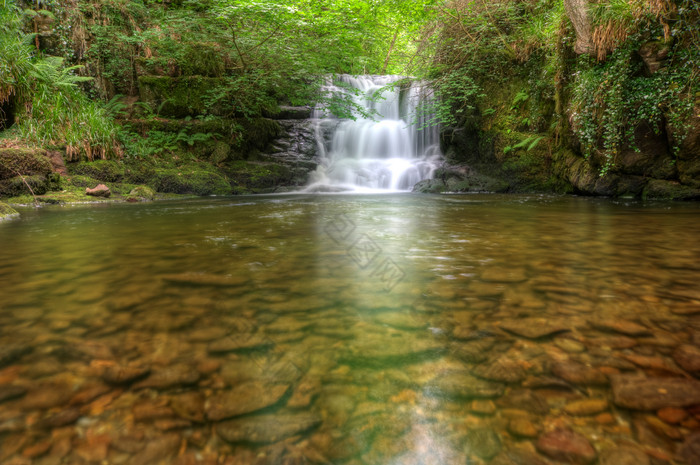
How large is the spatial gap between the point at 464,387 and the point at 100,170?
1067 cm

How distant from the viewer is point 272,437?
2.93 ft

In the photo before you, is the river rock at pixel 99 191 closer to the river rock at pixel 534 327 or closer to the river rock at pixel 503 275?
the river rock at pixel 503 275

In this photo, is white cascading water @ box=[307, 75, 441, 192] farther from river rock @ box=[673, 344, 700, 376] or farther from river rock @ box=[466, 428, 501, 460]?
river rock @ box=[466, 428, 501, 460]

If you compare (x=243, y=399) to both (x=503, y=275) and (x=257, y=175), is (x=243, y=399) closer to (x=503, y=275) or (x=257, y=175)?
(x=503, y=275)

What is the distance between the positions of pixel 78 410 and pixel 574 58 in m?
9.34

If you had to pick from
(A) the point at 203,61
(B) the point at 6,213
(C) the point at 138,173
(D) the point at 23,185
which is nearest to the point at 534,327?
(B) the point at 6,213

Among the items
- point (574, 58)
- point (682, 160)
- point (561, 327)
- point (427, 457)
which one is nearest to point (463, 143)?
point (574, 58)

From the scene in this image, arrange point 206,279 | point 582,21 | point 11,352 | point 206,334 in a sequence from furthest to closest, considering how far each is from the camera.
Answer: point 582,21 < point 206,279 < point 206,334 < point 11,352

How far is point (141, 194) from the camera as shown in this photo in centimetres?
859

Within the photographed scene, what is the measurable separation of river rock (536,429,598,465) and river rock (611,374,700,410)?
0.21 metres

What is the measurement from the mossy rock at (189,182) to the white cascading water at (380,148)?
2817mm

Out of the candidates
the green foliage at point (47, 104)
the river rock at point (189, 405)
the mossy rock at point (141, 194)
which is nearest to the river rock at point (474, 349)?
the river rock at point (189, 405)

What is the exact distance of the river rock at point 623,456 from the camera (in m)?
0.80

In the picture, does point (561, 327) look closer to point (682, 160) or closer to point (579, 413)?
point (579, 413)
